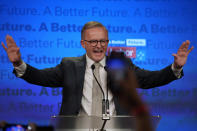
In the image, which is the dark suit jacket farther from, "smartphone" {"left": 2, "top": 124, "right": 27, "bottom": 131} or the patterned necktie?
"smartphone" {"left": 2, "top": 124, "right": 27, "bottom": 131}

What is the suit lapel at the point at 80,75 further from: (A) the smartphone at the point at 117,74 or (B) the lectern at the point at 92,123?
(A) the smartphone at the point at 117,74

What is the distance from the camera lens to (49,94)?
443 centimetres

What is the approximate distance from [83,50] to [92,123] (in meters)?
2.61

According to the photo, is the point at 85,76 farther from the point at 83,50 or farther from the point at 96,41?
the point at 83,50

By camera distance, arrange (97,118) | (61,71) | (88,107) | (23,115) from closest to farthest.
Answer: (97,118)
(88,107)
(61,71)
(23,115)

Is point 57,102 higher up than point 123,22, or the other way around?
point 123,22

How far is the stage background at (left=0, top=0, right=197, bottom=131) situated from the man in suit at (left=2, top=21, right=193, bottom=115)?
1.40 metres

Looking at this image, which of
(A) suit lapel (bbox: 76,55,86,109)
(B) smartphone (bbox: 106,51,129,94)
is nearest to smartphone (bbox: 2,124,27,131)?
(B) smartphone (bbox: 106,51,129,94)

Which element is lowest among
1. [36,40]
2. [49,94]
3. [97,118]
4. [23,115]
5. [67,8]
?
[23,115]

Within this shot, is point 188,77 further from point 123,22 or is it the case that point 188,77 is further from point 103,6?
point 103,6

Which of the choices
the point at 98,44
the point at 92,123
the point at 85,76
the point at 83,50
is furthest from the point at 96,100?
the point at 83,50

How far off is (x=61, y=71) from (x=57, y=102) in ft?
4.85

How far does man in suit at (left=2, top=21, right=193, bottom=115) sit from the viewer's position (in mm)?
2678

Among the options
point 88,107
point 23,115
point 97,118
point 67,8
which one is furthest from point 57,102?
point 97,118
